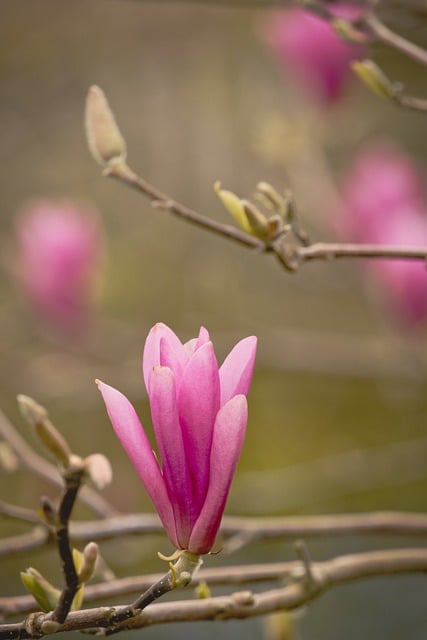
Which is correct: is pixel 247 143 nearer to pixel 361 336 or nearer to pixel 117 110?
pixel 361 336

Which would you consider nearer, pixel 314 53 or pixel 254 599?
pixel 254 599

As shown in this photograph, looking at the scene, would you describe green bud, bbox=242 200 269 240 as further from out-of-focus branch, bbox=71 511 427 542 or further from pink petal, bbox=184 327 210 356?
out-of-focus branch, bbox=71 511 427 542

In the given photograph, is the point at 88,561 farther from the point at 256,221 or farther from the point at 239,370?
the point at 256,221

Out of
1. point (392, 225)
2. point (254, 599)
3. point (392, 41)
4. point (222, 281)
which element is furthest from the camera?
point (222, 281)

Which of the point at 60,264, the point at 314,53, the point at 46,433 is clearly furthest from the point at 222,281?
the point at 46,433

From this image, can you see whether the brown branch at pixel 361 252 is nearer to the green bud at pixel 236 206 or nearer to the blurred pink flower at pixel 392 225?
the green bud at pixel 236 206

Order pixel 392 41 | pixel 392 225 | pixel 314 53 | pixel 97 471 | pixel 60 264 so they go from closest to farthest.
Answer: pixel 97 471 < pixel 392 41 < pixel 392 225 < pixel 314 53 < pixel 60 264

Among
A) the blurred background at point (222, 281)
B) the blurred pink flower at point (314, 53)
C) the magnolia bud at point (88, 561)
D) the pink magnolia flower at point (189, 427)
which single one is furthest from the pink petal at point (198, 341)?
the blurred pink flower at point (314, 53)
